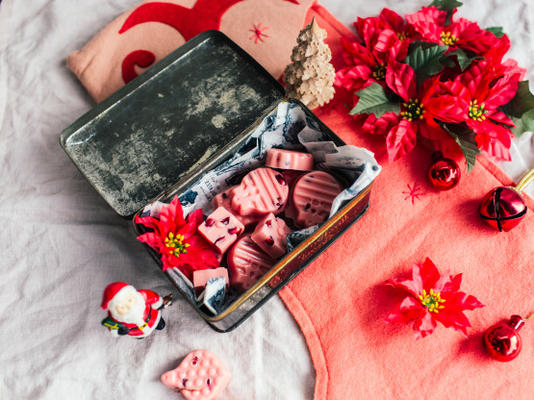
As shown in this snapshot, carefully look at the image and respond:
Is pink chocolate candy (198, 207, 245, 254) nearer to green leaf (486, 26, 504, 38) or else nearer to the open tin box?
the open tin box

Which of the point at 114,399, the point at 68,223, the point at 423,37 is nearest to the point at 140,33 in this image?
the point at 68,223

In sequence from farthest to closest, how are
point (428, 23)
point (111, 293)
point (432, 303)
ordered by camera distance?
1. point (428, 23)
2. point (432, 303)
3. point (111, 293)

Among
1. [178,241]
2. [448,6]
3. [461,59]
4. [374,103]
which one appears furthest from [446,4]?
[178,241]

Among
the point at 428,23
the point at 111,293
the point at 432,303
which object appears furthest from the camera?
the point at 428,23

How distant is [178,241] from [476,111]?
1.49 ft

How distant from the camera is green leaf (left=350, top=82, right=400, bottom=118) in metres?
0.67

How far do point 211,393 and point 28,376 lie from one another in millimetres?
252

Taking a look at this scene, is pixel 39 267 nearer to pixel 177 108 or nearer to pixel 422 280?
pixel 177 108

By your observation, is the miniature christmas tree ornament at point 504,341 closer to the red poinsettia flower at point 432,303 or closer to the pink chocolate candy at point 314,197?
the red poinsettia flower at point 432,303

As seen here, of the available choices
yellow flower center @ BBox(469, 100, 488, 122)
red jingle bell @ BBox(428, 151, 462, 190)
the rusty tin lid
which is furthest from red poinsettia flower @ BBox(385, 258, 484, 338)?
the rusty tin lid

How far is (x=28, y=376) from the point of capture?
0.63m

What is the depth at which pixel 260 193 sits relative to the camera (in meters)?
0.61

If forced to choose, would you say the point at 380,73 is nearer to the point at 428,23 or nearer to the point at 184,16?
the point at 428,23

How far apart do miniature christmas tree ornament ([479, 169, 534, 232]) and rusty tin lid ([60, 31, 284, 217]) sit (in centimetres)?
33
